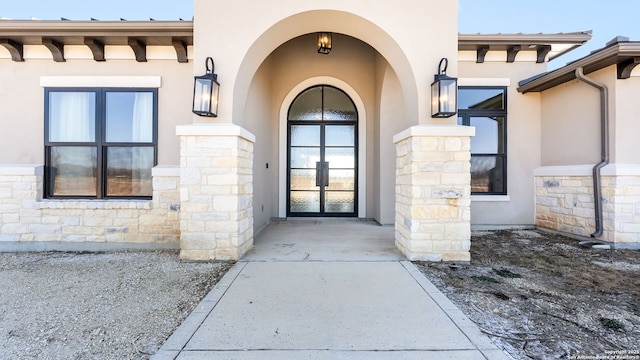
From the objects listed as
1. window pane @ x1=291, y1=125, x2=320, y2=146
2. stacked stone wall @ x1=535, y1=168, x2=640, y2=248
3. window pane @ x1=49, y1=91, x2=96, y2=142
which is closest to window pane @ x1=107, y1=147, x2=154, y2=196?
window pane @ x1=49, y1=91, x2=96, y2=142

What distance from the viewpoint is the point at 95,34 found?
450 cm

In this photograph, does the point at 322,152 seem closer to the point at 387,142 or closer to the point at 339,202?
the point at 339,202

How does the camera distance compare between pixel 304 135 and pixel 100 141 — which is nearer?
pixel 100 141

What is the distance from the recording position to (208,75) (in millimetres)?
3756

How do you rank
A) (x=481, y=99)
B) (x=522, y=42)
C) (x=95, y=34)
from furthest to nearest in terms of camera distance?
(x=481, y=99) → (x=522, y=42) → (x=95, y=34)

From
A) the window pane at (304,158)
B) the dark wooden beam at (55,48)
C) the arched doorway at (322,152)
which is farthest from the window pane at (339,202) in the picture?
the dark wooden beam at (55,48)

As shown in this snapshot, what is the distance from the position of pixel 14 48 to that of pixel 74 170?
2048 millimetres

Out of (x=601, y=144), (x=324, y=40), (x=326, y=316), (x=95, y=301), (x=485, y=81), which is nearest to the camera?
(x=326, y=316)

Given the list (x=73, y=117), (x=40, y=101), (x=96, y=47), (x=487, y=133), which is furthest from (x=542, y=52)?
(x=40, y=101)

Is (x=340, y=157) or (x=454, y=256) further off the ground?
(x=340, y=157)

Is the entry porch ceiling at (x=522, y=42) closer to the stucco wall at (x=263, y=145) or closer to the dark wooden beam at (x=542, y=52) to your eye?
the dark wooden beam at (x=542, y=52)

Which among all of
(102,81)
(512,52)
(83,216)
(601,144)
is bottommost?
(83,216)

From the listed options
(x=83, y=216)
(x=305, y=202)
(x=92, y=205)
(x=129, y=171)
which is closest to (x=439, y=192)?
(x=305, y=202)

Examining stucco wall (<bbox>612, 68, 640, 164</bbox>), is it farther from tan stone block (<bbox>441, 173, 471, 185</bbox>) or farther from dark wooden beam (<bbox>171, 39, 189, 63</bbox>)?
dark wooden beam (<bbox>171, 39, 189, 63</bbox>)
